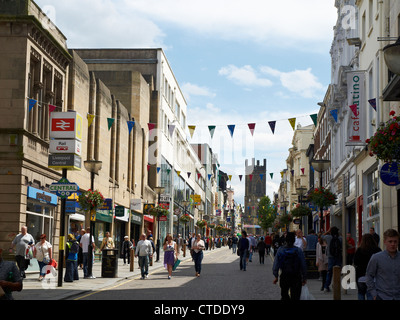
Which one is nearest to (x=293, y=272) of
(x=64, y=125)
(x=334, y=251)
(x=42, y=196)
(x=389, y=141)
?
(x=389, y=141)

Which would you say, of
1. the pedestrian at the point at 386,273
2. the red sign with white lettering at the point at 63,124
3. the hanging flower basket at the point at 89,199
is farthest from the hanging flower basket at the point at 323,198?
the pedestrian at the point at 386,273

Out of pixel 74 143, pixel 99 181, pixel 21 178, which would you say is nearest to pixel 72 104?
pixel 99 181

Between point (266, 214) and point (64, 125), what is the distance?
139104mm

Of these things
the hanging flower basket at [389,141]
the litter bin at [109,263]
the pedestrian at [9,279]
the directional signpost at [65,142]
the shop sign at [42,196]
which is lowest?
the litter bin at [109,263]

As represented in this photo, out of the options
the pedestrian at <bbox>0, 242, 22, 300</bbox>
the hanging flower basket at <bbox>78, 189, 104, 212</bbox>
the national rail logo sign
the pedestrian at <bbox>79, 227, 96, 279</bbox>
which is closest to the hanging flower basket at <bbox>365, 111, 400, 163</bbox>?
the pedestrian at <bbox>0, 242, 22, 300</bbox>

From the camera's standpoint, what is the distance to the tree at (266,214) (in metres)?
153

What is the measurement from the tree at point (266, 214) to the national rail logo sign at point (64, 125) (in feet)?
437

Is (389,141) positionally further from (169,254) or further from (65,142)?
(169,254)

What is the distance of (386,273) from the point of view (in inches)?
328

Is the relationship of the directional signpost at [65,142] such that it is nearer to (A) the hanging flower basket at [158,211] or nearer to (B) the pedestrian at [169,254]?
(B) the pedestrian at [169,254]

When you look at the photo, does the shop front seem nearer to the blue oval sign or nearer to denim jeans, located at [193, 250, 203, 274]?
denim jeans, located at [193, 250, 203, 274]

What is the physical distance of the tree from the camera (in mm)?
153125

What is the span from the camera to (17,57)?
24.8 meters
